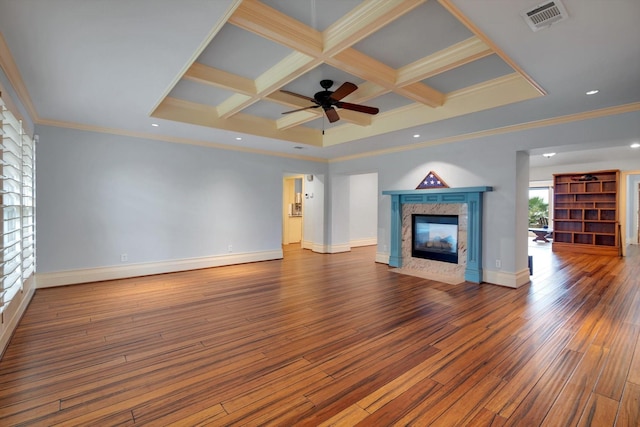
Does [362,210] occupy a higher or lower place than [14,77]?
lower

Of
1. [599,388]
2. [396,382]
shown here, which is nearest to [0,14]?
[396,382]

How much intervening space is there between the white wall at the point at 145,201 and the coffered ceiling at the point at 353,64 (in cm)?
140

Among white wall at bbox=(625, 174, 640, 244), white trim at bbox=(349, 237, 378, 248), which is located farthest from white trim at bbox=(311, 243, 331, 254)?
white wall at bbox=(625, 174, 640, 244)

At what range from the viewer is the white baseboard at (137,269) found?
A: 4.83 m

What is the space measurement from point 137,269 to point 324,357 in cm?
443

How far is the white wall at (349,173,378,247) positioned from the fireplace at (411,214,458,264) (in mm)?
3354

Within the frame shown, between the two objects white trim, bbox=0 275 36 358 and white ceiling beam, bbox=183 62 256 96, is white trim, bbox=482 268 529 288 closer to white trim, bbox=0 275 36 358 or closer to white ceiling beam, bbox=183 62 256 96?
white ceiling beam, bbox=183 62 256 96

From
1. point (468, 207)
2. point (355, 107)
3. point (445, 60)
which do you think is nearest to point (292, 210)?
point (468, 207)

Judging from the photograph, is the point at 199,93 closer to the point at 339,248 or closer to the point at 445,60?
the point at 445,60

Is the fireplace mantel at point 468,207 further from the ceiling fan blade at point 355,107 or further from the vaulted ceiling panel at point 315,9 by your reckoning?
the vaulted ceiling panel at point 315,9

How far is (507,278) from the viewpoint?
502 centimetres

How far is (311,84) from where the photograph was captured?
3.95 meters

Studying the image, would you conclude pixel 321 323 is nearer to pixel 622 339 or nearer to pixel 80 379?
pixel 80 379

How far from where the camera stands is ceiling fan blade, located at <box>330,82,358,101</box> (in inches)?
127
